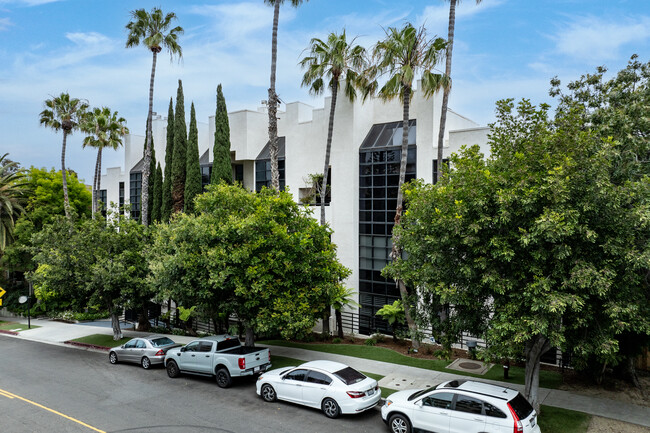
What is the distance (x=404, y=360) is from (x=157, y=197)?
25.3 metres

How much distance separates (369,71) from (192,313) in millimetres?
13873

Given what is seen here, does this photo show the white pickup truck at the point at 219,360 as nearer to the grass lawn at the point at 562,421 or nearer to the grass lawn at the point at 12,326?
the grass lawn at the point at 562,421

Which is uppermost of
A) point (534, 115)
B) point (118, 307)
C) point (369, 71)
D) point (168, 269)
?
point (369, 71)

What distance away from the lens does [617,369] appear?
1465 cm

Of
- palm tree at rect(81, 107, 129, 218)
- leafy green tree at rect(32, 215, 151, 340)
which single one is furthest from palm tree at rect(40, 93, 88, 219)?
leafy green tree at rect(32, 215, 151, 340)

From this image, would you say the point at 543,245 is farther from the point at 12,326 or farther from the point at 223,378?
the point at 12,326

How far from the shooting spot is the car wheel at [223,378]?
50.9ft

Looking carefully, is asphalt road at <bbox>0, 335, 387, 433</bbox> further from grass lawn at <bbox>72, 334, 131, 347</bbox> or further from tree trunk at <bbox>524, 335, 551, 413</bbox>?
grass lawn at <bbox>72, 334, 131, 347</bbox>

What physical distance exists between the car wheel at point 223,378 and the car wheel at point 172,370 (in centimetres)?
239

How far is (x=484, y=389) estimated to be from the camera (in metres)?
11.0

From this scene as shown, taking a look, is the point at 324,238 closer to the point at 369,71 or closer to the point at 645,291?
the point at 369,71

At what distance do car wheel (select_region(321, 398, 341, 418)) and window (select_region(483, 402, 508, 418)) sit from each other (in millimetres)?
4060

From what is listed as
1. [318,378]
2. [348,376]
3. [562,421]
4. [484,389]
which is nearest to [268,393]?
[318,378]

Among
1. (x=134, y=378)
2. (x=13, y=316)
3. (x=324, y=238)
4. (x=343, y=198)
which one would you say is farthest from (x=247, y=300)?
(x=13, y=316)
